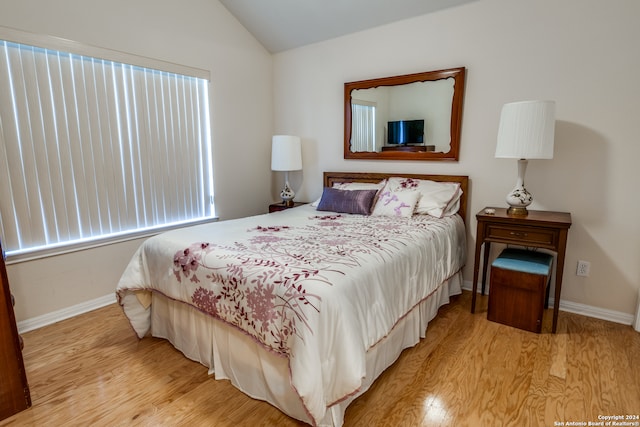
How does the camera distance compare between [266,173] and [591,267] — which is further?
[266,173]

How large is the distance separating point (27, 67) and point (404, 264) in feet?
9.14

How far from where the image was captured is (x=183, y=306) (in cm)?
204

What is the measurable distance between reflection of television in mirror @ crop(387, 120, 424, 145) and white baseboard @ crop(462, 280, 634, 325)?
172 cm

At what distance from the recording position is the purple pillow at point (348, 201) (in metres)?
2.95

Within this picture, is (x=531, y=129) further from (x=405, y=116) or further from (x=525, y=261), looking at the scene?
(x=405, y=116)

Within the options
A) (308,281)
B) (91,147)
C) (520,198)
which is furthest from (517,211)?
(91,147)

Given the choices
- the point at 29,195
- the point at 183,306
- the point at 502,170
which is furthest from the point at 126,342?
the point at 502,170

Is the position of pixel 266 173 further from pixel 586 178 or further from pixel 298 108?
pixel 586 178

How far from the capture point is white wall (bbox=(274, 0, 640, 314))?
230 centimetres

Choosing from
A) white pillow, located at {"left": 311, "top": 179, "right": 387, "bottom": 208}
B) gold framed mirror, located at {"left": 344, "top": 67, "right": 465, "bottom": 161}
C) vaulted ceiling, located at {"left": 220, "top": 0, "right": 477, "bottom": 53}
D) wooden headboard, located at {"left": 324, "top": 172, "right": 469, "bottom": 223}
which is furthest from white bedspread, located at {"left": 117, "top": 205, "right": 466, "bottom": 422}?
vaulted ceiling, located at {"left": 220, "top": 0, "right": 477, "bottom": 53}

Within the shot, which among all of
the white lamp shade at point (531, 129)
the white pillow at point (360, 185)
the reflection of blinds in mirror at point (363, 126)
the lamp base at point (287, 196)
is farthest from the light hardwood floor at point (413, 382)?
the lamp base at point (287, 196)

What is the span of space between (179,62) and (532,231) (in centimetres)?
322

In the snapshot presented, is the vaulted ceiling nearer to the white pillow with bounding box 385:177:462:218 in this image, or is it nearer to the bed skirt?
the white pillow with bounding box 385:177:462:218

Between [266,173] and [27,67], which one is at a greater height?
[27,67]
